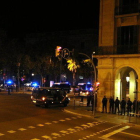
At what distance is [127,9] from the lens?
24.7 metres

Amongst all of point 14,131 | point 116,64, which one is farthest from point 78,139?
point 116,64

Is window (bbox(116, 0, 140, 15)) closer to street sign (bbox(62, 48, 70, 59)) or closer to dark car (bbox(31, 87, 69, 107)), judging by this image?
street sign (bbox(62, 48, 70, 59))

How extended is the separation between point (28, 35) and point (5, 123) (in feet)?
201

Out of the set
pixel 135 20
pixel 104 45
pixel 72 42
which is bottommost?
pixel 104 45

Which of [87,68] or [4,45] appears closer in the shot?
[4,45]

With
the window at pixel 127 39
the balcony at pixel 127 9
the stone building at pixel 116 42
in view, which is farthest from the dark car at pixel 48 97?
the balcony at pixel 127 9

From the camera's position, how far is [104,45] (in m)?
25.5

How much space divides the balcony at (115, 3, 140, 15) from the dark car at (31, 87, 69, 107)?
10.2 m

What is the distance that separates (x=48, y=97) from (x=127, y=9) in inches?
455

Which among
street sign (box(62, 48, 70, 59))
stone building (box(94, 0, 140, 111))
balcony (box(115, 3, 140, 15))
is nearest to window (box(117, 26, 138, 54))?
stone building (box(94, 0, 140, 111))

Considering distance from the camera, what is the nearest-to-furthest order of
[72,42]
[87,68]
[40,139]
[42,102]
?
[40,139] < [42,102] < [87,68] < [72,42]

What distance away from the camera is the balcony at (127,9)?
79.3 ft

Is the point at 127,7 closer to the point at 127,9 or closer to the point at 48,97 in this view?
the point at 127,9

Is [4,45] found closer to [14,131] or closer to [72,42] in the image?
[72,42]
